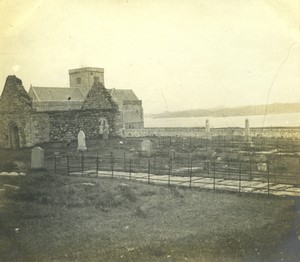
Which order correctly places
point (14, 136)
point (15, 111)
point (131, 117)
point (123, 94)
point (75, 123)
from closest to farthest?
point (14, 136)
point (15, 111)
point (75, 123)
point (131, 117)
point (123, 94)

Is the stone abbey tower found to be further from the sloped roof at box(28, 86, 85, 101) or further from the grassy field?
the sloped roof at box(28, 86, 85, 101)

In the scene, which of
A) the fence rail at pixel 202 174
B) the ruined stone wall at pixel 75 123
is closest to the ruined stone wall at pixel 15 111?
the ruined stone wall at pixel 75 123

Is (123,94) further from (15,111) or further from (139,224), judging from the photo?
(139,224)

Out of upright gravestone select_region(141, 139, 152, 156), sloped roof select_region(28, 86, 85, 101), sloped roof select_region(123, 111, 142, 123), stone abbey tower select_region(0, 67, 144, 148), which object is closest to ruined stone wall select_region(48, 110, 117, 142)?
stone abbey tower select_region(0, 67, 144, 148)

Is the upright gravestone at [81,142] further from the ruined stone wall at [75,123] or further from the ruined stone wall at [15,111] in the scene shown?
the ruined stone wall at [15,111]

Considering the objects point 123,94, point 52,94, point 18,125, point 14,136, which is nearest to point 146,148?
point 18,125

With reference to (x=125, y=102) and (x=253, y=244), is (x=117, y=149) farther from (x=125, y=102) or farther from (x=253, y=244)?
(x=125, y=102)

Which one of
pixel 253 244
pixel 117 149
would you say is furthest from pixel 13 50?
pixel 117 149
